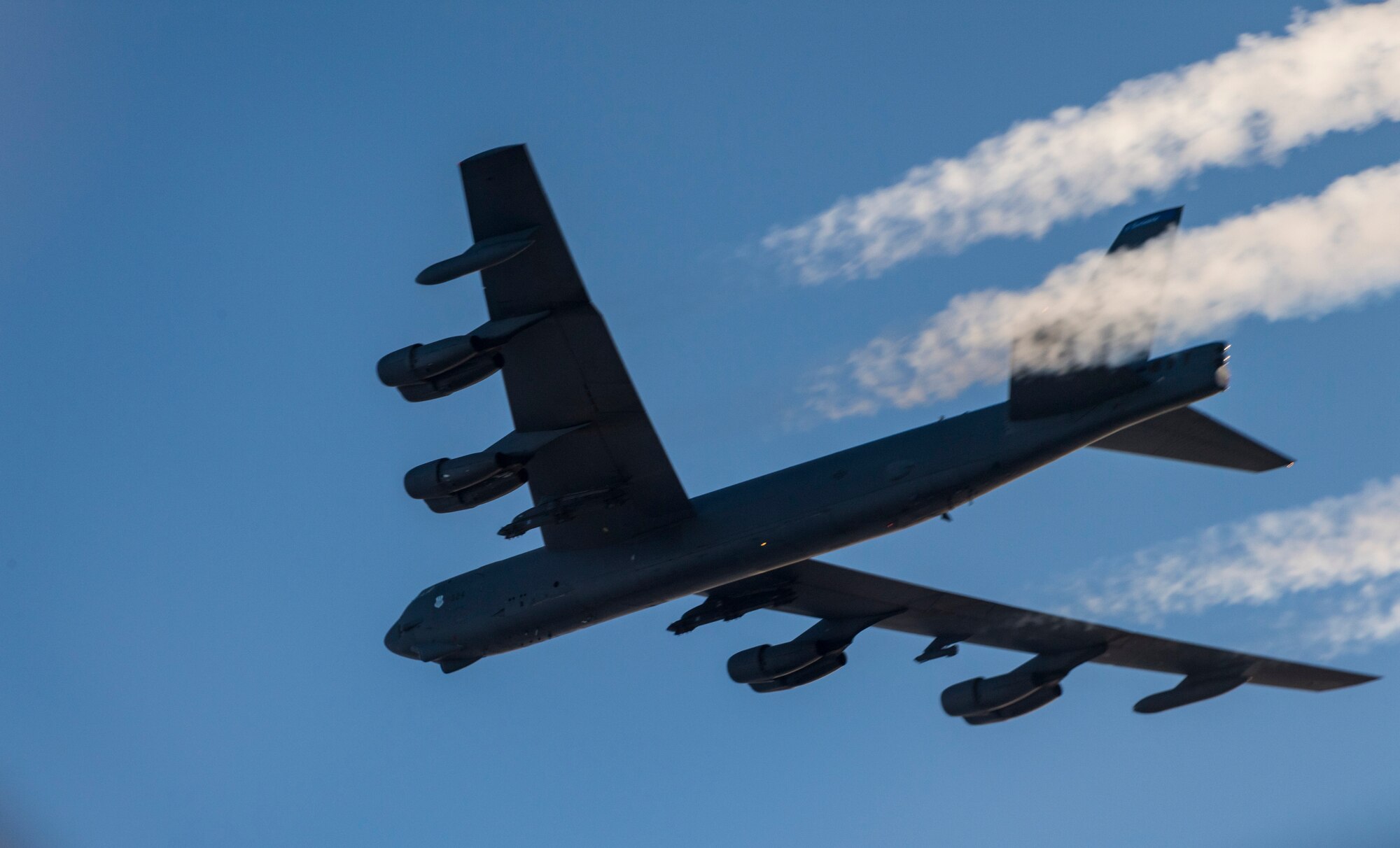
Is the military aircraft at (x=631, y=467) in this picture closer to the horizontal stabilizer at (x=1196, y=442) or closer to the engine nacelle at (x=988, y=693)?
the horizontal stabilizer at (x=1196, y=442)

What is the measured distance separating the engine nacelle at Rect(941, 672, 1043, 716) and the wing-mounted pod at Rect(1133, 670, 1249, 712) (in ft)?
5.55

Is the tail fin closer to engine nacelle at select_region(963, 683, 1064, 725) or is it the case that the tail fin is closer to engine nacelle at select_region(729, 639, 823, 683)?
engine nacelle at select_region(729, 639, 823, 683)

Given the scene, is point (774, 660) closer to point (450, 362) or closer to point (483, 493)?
point (483, 493)

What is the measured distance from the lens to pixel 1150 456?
1647 centimetres

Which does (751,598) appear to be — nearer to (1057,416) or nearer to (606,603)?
(606,603)

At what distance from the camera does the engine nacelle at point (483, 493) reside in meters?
16.9

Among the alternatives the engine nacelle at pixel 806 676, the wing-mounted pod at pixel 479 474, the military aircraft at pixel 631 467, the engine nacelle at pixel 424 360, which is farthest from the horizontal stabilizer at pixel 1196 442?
the engine nacelle at pixel 424 360

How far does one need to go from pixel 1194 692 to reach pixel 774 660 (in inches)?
265

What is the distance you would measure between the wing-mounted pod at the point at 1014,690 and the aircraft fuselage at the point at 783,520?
599cm

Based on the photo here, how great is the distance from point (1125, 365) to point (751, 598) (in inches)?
270

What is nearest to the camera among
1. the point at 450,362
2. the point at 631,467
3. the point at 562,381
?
the point at 450,362

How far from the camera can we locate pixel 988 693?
21.9 meters

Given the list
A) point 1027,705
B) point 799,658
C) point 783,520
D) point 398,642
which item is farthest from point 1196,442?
point 398,642

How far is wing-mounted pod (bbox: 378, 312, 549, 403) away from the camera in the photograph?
51.1ft
